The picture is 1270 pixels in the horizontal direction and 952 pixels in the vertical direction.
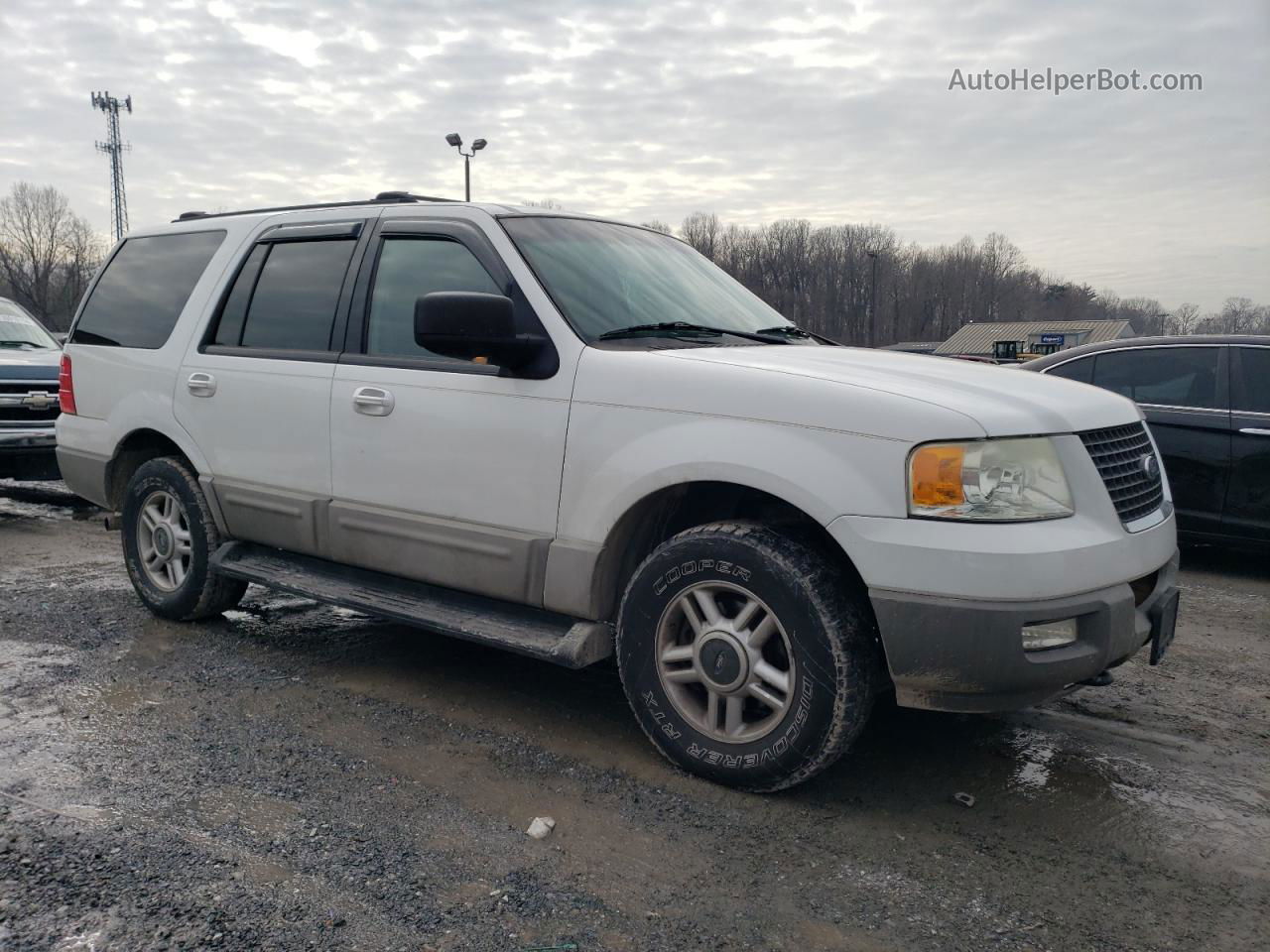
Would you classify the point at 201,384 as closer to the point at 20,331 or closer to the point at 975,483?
the point at 975,483

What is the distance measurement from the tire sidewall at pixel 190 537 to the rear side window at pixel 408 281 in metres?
1.45

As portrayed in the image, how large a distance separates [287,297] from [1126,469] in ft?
11.9

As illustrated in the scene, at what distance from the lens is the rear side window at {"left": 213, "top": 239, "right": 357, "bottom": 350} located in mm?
4547

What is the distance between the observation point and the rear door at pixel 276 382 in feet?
14.5

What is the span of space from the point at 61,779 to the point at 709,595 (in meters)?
2.23

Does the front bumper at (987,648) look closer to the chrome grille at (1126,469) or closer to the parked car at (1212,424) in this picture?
the chrome grille at (1126,469)

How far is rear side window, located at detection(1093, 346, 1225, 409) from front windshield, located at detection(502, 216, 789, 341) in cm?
374

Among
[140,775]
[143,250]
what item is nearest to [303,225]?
[143,250]

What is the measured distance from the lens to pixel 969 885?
9.26 feet

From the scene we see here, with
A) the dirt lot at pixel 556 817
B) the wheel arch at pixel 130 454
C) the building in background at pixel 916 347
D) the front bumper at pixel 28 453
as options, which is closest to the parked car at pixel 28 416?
the front bumper at pixel 28 453

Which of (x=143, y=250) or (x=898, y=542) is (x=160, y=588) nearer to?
(x=143, y=250)

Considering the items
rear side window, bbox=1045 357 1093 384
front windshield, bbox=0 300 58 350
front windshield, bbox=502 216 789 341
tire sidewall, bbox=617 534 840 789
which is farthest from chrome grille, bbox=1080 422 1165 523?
front windshield, bbox=0 300 58 350

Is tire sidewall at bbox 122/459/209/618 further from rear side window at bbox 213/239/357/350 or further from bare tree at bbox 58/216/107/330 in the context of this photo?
bare tree at bbox 58/216/107/330

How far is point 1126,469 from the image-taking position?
11.1 feet
